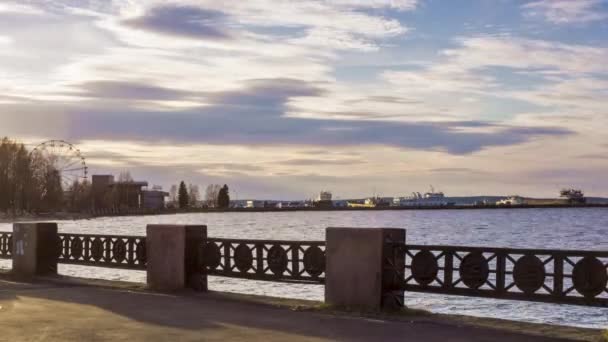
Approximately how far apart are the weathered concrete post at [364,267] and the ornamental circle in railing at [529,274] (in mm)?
2322

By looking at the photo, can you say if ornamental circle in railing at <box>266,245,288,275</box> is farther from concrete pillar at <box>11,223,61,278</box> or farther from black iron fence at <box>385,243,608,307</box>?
concrete pillar at <box>11,223,61,278</box>

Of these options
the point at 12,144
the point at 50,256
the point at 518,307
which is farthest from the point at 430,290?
the point at 12,144

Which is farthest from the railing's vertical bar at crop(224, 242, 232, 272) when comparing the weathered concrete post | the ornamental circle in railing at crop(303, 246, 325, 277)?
the weathered concrete post

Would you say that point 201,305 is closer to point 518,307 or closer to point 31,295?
point 31,295

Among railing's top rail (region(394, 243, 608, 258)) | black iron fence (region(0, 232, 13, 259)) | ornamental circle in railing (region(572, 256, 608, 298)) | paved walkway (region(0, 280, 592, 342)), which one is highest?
railing's top rail (region(394, 243, 608, 258))

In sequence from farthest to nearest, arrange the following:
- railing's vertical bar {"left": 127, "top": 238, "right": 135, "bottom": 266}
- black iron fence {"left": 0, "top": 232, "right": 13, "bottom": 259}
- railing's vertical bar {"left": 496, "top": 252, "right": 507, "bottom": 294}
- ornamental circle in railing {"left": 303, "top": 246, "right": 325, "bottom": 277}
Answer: black iron fence {"left": 0, "top": 232, "right": 13, "bottom": 259} < railing's vertical bar {"left": 127, "top": 238, "right": 135, "bottom": 266} < ornamental circle in railing {"left": 303, "top": 246, "right": 325, "bottom": 277} < railing's vertical bar {"left": 496, "top": 252, "right": 507, "bottom": 294}

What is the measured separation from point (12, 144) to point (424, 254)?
190733 mm

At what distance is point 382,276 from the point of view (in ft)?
56.1

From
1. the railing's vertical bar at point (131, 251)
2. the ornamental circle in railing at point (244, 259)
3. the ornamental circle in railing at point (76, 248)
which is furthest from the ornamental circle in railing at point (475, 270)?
the ornamental circle in railing at point (76, 248)

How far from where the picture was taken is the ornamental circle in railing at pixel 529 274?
15.9 m

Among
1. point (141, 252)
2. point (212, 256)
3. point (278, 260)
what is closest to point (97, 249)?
point (141, 252)

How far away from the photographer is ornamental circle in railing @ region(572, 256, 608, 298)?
15172mm

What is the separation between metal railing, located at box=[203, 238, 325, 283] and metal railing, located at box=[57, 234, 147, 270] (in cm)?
255

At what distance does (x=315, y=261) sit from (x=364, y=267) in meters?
1.82
